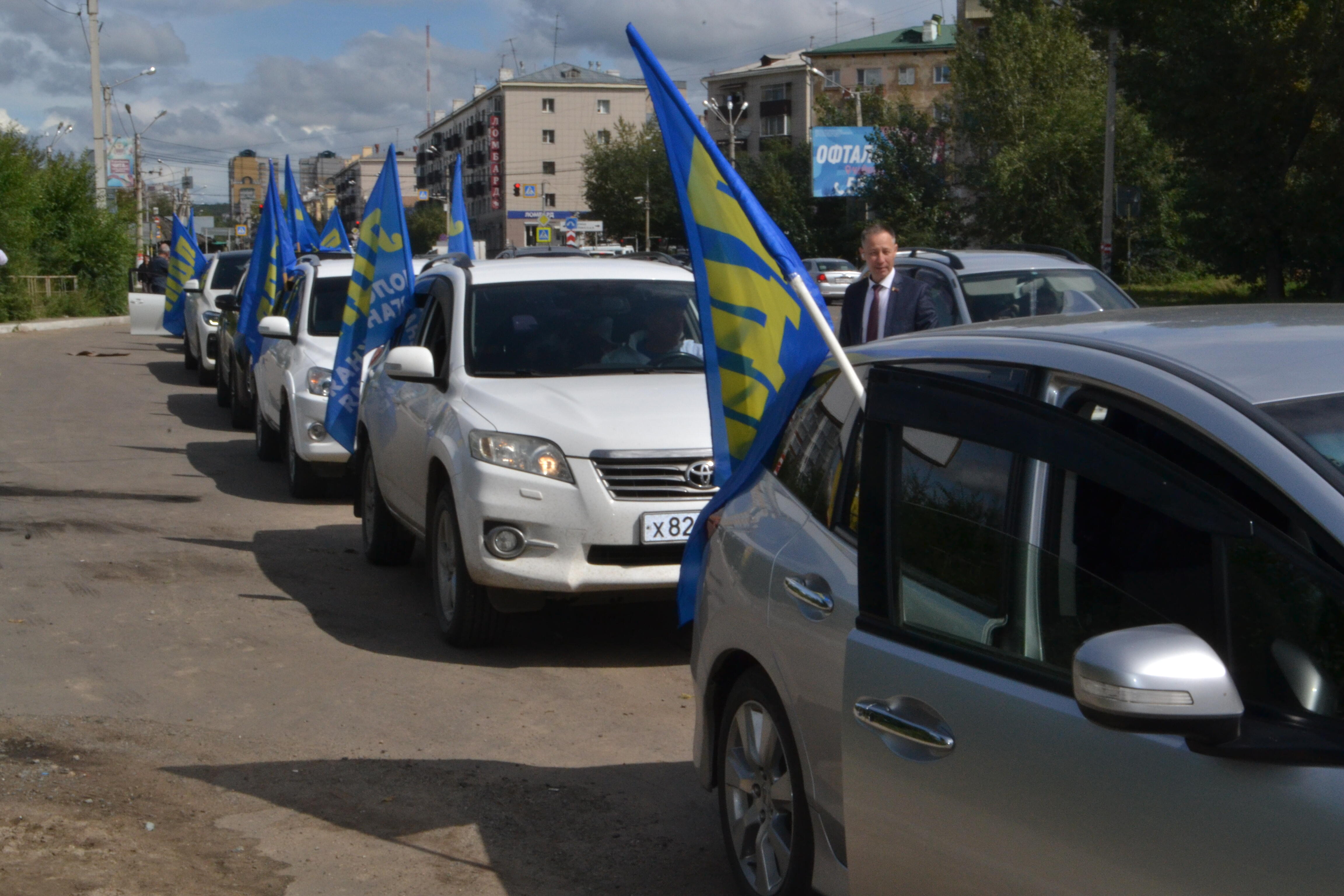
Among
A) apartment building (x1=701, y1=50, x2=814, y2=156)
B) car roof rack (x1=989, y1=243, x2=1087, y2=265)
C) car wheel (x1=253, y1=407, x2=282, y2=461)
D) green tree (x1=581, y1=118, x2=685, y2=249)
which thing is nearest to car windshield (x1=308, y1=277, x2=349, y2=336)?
car wheel (x1=253, y1=407, x2=282, y2=461)

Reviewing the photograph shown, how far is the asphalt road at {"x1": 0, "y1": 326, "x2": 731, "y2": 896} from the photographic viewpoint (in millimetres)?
4164

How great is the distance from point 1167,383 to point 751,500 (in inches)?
61.1

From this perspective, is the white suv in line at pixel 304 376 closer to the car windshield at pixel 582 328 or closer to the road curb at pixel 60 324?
the car windshield at pixel 582 328

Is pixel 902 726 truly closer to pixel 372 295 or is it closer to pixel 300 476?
pixel 372 295

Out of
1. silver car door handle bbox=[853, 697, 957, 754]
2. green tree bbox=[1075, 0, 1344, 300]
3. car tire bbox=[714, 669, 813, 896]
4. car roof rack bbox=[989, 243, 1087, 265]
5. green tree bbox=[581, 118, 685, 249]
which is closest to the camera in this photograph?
silver car door handle bbox=[853, 697, 957, 754]

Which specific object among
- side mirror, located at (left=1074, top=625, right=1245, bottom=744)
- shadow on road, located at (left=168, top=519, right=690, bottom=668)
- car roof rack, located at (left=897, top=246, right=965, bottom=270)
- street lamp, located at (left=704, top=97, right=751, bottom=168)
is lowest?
shadow on road, located at (left=168, top=519, right=690, bottom=668)

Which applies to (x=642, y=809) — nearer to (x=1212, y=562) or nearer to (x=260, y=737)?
(x=260, y=737)

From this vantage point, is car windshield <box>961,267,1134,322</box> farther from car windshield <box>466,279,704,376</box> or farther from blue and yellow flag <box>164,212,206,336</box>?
blue and yellow flag <box>164,212,206,336</box>

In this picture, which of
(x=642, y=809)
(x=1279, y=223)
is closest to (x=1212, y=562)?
(x=642, y=809)

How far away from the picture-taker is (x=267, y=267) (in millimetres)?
15172

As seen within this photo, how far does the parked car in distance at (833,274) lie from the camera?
46.8m

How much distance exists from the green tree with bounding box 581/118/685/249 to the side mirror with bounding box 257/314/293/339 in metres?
78.9

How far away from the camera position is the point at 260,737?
17.6 ft

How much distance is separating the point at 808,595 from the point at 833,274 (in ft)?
152
